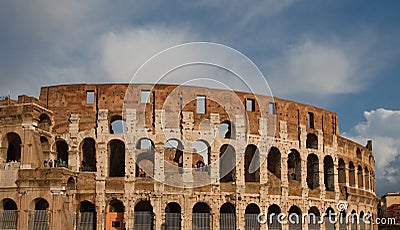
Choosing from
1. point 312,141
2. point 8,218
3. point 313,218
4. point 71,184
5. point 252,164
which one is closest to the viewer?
point 8,218

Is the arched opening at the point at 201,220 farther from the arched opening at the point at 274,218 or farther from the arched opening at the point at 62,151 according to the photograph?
the arched opening at the point at 62,151

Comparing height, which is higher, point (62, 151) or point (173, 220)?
point (62, 151)

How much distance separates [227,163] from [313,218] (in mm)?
8196

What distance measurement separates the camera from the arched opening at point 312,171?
42.0 metres

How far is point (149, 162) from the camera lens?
3784 cm

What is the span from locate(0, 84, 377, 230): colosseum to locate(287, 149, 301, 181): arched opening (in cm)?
18

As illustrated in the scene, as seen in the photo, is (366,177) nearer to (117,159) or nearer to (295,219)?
(295,219)

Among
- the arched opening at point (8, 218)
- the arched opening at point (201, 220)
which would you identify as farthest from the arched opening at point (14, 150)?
the arched opening at point (201, 220)

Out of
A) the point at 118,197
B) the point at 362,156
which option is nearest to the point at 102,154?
the point at 118,197

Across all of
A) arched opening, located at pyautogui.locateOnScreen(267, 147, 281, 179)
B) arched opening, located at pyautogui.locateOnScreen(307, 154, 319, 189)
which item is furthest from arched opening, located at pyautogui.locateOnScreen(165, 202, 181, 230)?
arched opening, located at pyautogui.locateOnScreen(307, 154, 319, 189)

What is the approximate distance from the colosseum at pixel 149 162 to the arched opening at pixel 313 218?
0.09 metres

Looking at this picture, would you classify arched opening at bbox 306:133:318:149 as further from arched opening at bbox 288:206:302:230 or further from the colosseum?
arched opening at bbox 288:206:302:230

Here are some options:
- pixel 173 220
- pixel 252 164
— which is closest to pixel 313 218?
pixel 252 164

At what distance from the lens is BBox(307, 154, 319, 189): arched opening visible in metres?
42.0
